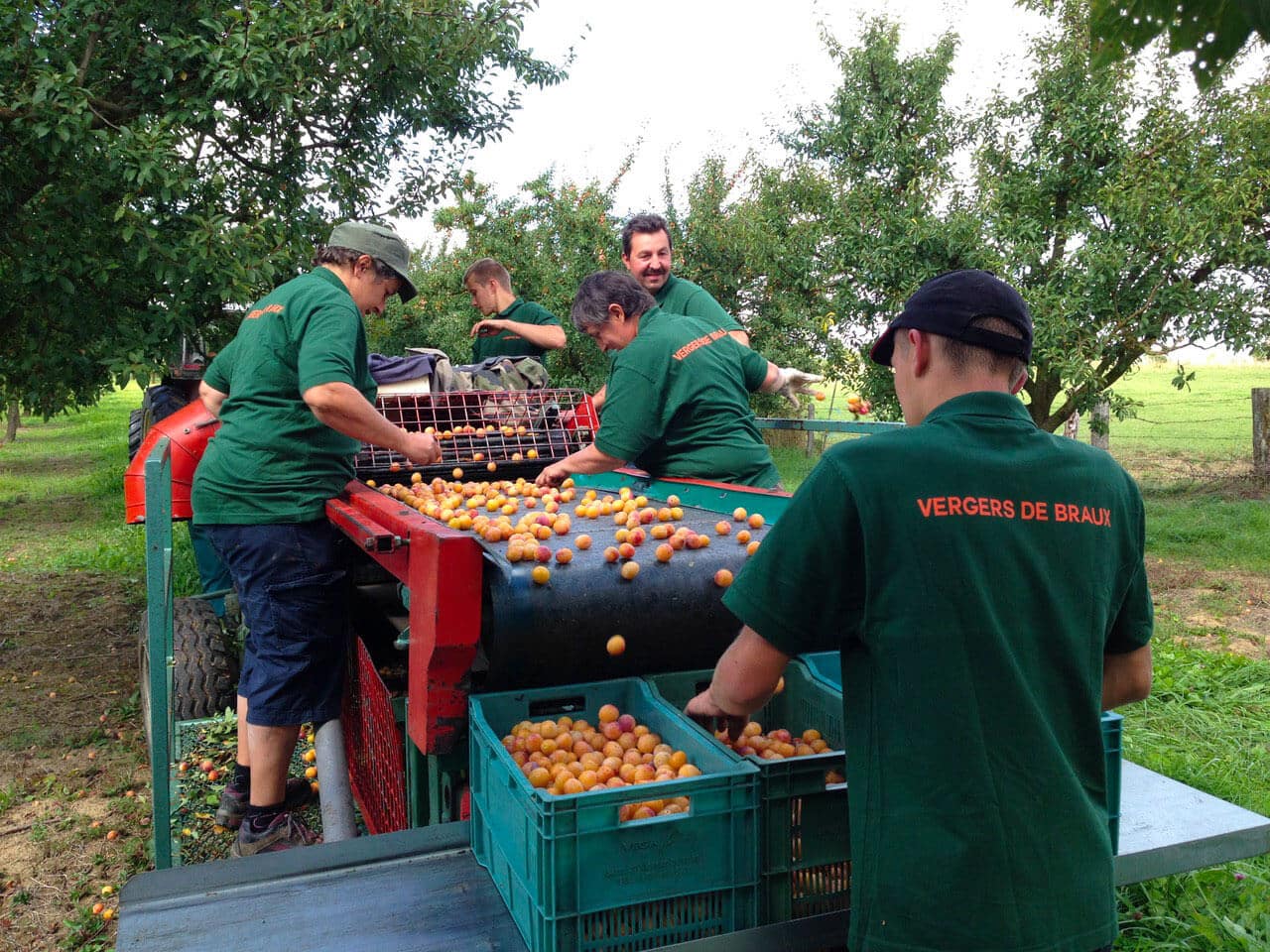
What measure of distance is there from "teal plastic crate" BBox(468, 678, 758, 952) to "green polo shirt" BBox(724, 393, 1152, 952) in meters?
0.31

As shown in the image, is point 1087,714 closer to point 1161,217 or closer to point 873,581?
point 873,581

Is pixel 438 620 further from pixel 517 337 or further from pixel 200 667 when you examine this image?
pixel 517 337

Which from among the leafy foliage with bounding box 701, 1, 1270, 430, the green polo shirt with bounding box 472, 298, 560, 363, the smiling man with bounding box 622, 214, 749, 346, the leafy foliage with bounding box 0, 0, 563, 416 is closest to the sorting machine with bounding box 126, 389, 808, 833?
the smiling man with bounding box 622, 214, 749, 346

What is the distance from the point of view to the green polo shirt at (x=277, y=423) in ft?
12.0

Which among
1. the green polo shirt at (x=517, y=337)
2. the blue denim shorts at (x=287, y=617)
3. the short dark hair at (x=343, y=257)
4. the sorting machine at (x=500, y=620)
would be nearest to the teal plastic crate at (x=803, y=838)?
the sorting machine at (x=500, y=620)

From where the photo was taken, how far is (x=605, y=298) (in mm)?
4406

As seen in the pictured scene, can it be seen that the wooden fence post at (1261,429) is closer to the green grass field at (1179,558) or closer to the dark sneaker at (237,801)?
the green grass field at (1179,558)

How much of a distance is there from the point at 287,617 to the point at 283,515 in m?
0.37

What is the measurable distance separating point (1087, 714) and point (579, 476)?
3.46 meters

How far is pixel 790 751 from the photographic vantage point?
2496 mm

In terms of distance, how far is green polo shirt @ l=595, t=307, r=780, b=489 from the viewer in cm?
417

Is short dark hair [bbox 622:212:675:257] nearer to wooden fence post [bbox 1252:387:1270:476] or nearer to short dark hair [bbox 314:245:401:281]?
short dark hair [bbox 314:245:401:281]

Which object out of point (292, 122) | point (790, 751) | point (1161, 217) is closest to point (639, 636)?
point (790, 751)

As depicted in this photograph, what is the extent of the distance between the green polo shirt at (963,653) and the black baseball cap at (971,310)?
106 millimetres
